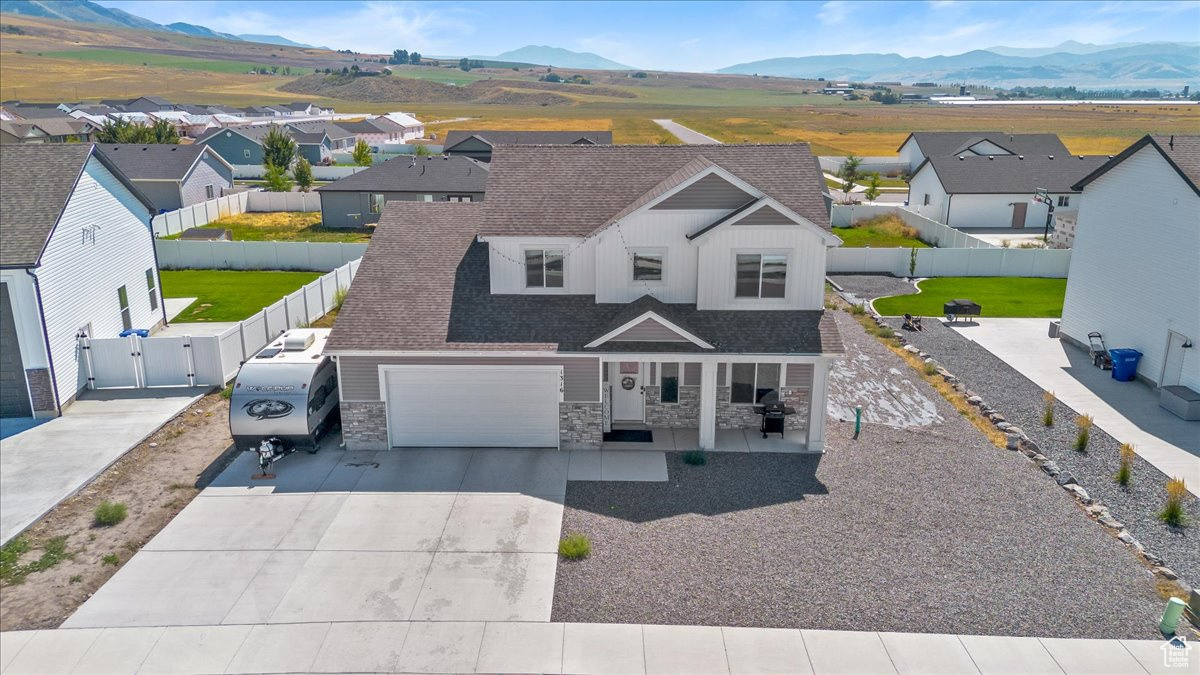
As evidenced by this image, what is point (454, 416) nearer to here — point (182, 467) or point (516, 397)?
point (516, 397)

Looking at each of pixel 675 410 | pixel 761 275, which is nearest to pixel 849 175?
pixel 761 275

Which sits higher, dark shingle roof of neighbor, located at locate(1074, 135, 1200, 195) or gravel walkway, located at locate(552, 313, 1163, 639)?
dark shingle roof of neighbor, located at locate(1074, 135, 1200, 195)

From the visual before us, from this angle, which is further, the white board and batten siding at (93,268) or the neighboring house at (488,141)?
the neighboring house at (488,141)

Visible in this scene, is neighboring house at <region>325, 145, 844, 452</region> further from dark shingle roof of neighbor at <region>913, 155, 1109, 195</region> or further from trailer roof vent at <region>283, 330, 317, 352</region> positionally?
dark shingle roof of neighbor at <region>913, 155, 1109, 195</region>

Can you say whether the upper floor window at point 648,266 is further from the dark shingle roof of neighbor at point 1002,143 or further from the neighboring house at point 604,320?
the dark shingle roof of neighbor at point 1002,143

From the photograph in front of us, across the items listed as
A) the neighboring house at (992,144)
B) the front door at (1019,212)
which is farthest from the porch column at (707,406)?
the neighboring house at (992,144)

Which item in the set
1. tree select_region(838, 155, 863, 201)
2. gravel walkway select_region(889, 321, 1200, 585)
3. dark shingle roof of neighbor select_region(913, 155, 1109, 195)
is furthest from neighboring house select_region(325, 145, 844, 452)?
tree select_region(838, 155, 863, 201)

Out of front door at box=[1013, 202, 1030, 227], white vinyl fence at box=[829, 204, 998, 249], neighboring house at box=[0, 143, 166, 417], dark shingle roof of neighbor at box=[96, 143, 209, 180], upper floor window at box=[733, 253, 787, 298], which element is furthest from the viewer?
dark shingle roof of neighbor at box=[96, 143, 209, 180]
